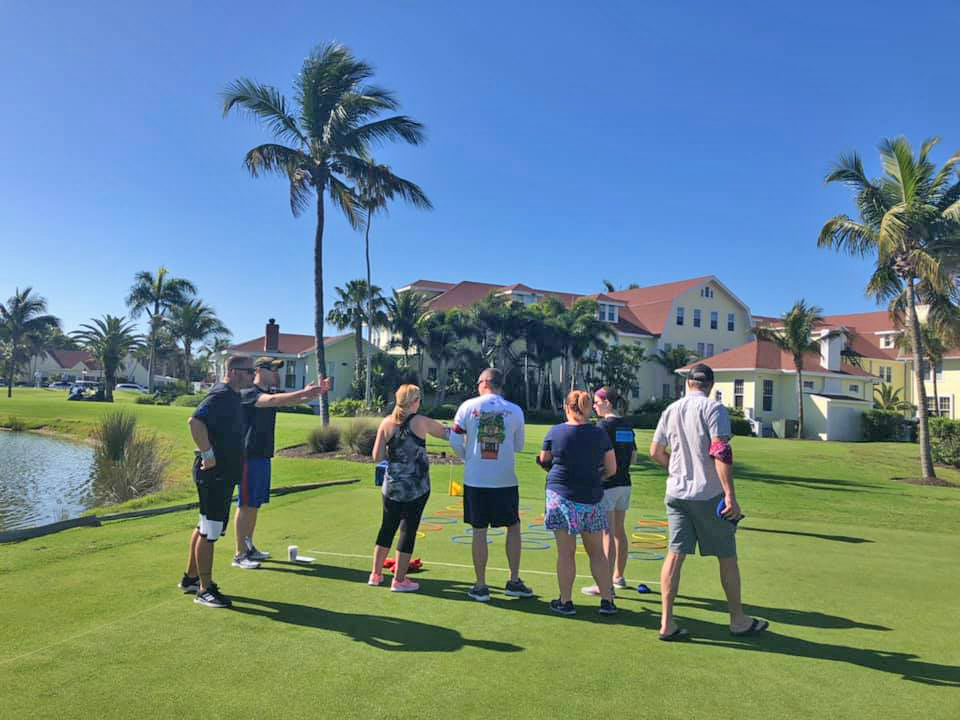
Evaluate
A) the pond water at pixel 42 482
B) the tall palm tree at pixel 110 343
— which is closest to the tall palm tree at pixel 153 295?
the tall palm tree at pixel 110 343

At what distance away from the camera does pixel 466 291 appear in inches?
2264

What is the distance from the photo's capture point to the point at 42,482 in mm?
17828

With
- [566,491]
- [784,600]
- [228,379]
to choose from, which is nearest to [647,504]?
[784,600]

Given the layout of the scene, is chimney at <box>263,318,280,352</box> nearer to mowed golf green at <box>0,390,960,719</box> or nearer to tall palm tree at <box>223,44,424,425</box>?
tall palm tree at <box>223,44,424,425</box>

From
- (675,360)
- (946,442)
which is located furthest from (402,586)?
(675,360)

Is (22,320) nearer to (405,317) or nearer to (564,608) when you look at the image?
(405,317)

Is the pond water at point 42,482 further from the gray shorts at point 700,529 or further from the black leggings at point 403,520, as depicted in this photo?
the gray shorts at point 700,529

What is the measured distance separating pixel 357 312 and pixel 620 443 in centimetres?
4418

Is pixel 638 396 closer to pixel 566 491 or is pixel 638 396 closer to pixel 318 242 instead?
pixel 318 242


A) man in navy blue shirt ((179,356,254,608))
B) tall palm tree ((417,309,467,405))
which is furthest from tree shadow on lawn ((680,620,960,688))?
tall palm tree ((417,309,467,405))

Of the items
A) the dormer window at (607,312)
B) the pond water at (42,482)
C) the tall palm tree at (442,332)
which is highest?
the dormer window at (607,312)

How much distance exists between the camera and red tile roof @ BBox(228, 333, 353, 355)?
55.1m

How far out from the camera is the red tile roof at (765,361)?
42406 millimetres

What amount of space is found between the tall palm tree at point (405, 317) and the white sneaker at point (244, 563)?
41.6m
